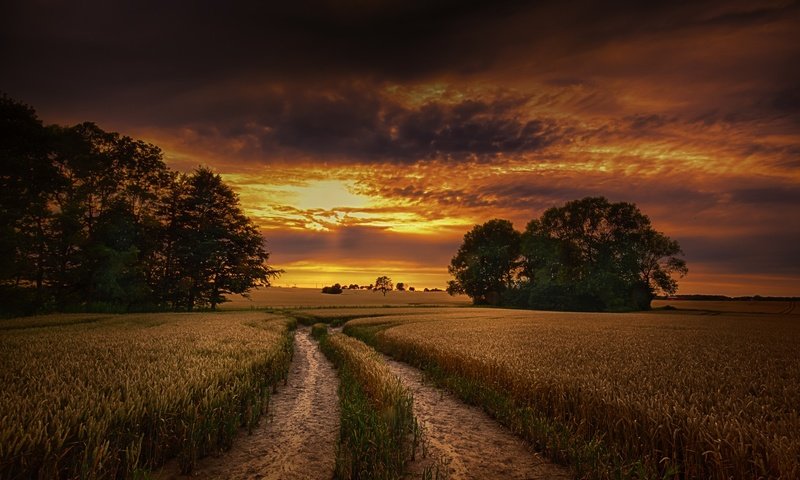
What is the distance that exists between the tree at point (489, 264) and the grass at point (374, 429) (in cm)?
6412

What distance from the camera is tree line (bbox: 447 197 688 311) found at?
5675cm

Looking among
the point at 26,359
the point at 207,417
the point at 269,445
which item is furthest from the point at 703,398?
the point at 26,359

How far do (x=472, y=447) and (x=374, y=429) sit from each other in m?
2.02

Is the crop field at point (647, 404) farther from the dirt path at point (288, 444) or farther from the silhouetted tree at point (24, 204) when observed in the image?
the silhouetted tree at point (24, 204)

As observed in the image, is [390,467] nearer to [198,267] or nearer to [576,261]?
[198,267]

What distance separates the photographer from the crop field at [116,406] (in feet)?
14.1

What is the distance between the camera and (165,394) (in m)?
6.33

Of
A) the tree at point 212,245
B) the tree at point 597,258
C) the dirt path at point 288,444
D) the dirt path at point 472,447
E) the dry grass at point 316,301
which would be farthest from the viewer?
the dry grass at point 316,301

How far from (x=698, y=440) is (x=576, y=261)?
64.1m

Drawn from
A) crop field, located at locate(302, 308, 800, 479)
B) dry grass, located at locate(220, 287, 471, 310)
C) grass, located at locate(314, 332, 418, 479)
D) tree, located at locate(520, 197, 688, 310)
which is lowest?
dry grass, located at locate(220, 287, 471, 310)

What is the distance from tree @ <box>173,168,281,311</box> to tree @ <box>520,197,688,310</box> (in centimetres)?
4822

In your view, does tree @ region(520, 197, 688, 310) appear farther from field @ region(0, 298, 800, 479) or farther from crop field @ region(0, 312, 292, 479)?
crop field @ region(0, 312, 292, 479)

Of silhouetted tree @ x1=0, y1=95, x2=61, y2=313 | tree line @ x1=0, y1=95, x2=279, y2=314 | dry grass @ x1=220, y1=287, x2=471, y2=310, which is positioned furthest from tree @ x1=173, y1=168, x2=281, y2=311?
silhouetted tree @ x1=0, y1=95, x2=61, y2=313

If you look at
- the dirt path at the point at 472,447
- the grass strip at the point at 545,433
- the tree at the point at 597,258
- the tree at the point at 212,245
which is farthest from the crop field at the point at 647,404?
the tree at the point at 597,258
